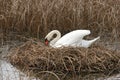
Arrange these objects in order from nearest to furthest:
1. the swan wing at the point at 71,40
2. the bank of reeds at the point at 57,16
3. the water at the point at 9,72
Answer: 1. the water at the point at 9,72
2. the swan wing at the point at 71,40
3. the bank of reeds at the point at 57,16

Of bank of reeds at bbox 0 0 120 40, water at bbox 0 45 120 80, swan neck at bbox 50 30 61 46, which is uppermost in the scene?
bank of reeds at bbox 0 0 120 40

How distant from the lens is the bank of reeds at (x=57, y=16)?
28.5 ft

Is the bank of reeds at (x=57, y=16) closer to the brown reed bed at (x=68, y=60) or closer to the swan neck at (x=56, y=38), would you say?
the swan neck at (x=56, y=38)

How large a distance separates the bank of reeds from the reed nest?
3.98 ft

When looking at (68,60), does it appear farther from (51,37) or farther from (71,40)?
(51,37)

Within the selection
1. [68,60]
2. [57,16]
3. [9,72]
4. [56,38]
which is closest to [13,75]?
[9,72]

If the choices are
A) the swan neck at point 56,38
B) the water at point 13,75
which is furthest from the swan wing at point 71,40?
the water at point 13,75

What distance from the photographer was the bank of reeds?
8.68 meters

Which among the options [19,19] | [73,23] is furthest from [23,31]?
[73,23]

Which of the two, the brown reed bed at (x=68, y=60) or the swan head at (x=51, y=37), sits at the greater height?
the swan head at (x=51, y=37)

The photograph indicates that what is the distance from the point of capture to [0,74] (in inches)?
250

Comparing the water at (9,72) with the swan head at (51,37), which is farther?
the swan head at (51,37)

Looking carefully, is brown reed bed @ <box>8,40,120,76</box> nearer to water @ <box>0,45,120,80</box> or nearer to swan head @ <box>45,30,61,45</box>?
water @ <box>0,45,120,80</box>

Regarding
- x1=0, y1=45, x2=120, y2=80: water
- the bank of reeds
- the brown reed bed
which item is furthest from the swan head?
x1=0, y1=45, x2=120, y2=80: water
